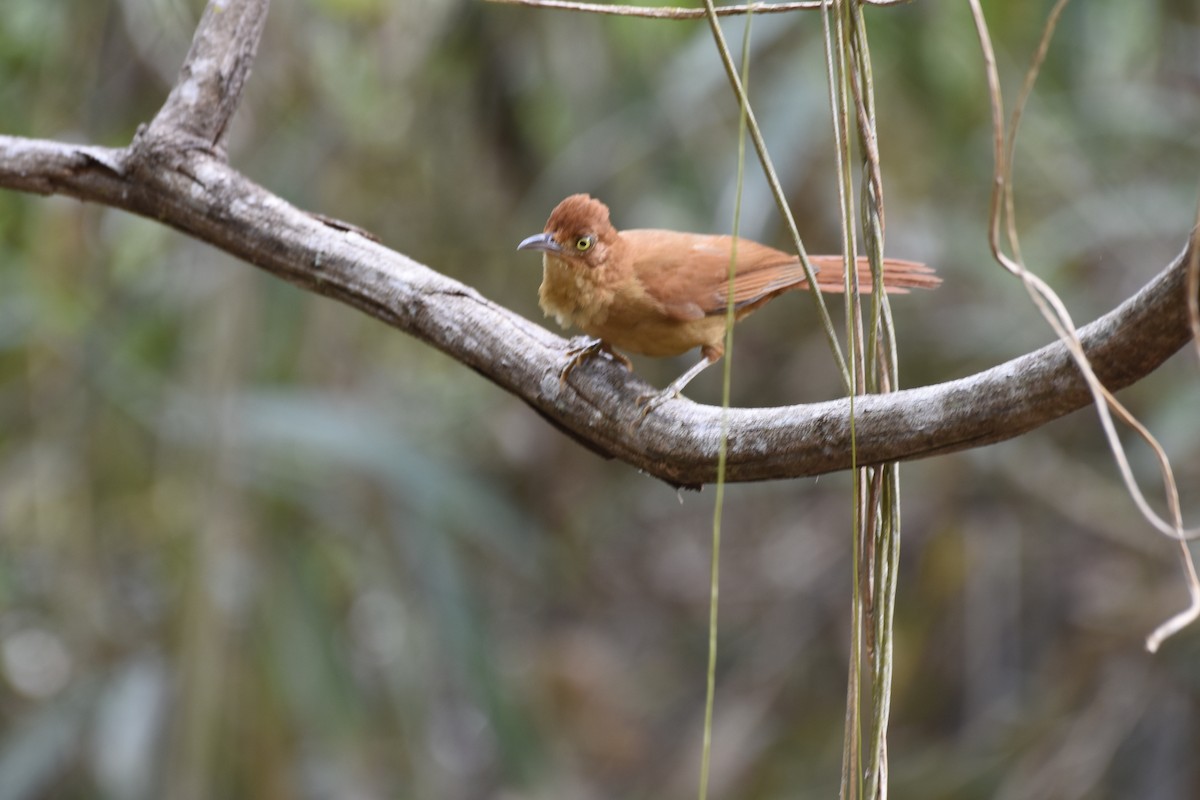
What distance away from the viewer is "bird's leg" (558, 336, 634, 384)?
6.50 feet

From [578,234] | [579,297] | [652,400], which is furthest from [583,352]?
[578,234]

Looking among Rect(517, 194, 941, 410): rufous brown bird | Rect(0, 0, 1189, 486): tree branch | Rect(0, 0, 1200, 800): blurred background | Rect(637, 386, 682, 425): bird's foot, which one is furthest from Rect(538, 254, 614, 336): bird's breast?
Rect(0, 0, 1200, 800): blurred background

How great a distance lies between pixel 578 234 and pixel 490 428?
4.00 meters

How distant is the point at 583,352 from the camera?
2.06 meters

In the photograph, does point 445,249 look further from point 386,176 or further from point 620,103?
point 620,103

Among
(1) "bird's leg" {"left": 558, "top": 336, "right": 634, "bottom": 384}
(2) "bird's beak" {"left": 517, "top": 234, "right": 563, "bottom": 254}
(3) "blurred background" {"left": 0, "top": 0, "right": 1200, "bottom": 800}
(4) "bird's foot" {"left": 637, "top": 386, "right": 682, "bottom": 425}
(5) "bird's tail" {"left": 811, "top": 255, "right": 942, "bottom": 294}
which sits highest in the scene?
(3) "blurred background" {"left": 0, "top": 0, "right": 1200, "bottom": 800}

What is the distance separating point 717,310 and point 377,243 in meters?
0.74

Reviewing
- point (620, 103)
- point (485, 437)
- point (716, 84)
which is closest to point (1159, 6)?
point (716, 84)

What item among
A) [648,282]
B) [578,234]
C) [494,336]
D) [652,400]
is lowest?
[652,400]

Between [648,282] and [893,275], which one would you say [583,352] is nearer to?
[648,282]

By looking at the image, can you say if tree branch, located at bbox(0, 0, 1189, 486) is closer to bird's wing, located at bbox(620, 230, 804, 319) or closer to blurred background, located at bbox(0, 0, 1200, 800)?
bird's wing, located at bbox(620, 230, 804, 319)

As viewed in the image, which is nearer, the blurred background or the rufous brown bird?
the rufous brown bird

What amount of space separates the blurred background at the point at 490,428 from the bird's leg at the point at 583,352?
148 cm

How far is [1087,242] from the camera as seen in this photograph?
516 cm
